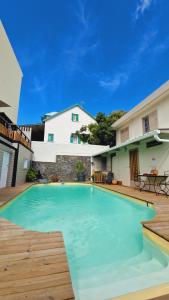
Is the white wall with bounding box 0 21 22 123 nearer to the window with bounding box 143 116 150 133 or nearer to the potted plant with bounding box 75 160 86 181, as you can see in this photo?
the potted plant with bounding box 75 160 86 181

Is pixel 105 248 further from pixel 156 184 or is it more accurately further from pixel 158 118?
pixel 158 118

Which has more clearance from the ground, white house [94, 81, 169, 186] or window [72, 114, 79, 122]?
window [72, 114, 79, 122]

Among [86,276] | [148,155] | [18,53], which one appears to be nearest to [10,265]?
[86,276]

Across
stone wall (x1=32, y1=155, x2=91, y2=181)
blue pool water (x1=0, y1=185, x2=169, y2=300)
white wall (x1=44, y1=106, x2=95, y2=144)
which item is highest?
white wall (x1=44, y1=106, x2=95, y2=144)

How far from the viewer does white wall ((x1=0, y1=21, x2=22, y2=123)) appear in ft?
34.6

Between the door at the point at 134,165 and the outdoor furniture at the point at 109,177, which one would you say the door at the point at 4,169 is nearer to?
the outdoor furniture at the point at 109,177

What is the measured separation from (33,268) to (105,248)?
176cm

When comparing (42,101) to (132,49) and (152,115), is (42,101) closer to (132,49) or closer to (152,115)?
(132,49)

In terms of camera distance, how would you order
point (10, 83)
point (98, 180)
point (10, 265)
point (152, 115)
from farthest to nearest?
point (98, 180)
point (10, 83)
point (152, 115)
point (10, 265)

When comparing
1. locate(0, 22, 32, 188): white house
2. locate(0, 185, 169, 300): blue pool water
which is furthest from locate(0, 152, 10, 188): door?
locate(0, 185, 169, 300): blue pool water

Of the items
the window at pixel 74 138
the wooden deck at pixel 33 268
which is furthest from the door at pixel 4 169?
the window at pixel 74 138

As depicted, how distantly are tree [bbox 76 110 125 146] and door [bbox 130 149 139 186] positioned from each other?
22.3 feet

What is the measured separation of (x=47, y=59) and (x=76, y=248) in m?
14.7

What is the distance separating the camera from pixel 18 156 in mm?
9648
